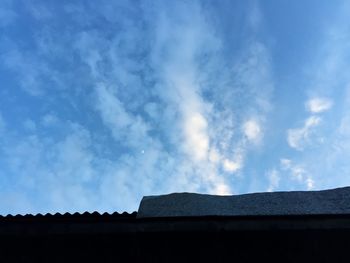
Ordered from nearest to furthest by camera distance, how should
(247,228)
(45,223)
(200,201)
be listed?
(247,228)
(45,223)
(200,201)

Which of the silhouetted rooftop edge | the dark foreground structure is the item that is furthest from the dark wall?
the silhouetted rooftop edge

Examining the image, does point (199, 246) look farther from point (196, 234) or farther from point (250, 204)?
point (250, 204)

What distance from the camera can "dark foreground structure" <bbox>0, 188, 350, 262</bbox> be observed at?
14.3 feet

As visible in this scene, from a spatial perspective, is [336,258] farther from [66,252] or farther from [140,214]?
[66,252]

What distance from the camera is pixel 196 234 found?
14.8 ft

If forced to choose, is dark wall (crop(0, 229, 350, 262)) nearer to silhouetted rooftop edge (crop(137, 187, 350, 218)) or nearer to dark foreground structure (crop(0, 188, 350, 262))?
dark foreground structure (crop(0, 188, 350, 262))

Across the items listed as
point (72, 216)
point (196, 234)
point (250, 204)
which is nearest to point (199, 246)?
point (196, 234)

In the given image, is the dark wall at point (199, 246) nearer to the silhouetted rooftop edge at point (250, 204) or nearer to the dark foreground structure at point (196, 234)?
the dark foreground structure at point (196, 234)

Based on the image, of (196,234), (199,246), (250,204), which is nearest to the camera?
(196,234)

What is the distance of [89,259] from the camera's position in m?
4.80

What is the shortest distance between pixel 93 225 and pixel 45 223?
1.92 ft

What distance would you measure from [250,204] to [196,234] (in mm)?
824

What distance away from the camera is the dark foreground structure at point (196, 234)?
4.36m

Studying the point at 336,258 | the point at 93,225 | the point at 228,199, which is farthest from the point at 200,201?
the point at 336,258
